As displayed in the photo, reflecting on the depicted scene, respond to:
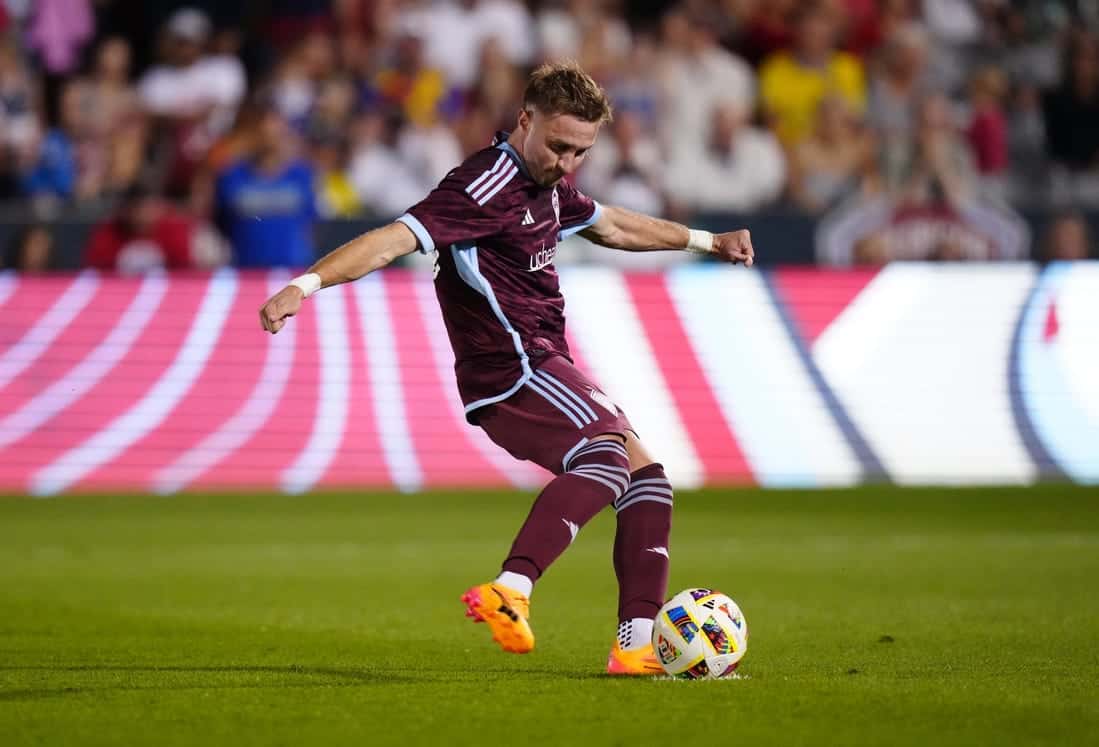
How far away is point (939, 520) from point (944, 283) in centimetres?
320

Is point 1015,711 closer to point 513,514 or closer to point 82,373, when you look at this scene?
point 513,514

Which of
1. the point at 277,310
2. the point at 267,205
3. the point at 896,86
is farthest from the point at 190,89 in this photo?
the point at 277,310

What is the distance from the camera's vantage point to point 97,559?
37.2 feet

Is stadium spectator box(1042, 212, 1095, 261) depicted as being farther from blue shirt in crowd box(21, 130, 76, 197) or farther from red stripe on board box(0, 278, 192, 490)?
blue shirt in crowd box(21, 130, 76, 197)

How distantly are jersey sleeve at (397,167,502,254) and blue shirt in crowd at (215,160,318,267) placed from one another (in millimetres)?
10336

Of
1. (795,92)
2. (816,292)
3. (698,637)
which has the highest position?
(698,637)

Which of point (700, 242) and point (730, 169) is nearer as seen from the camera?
point (700, 242)

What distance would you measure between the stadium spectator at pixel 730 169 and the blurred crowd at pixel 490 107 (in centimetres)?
2

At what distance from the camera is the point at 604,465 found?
22.6ft

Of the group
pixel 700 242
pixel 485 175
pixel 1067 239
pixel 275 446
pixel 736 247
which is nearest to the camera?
pixel 485 175

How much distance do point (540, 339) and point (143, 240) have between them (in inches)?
415

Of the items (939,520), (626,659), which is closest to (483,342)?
(626,659)

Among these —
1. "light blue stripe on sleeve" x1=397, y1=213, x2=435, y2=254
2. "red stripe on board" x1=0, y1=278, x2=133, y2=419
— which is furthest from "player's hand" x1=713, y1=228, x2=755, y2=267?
"red stripe on board" x1=0, y1=278, x2=133, y2=419

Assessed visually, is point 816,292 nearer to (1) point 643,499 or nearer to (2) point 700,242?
(2) point 700,242
